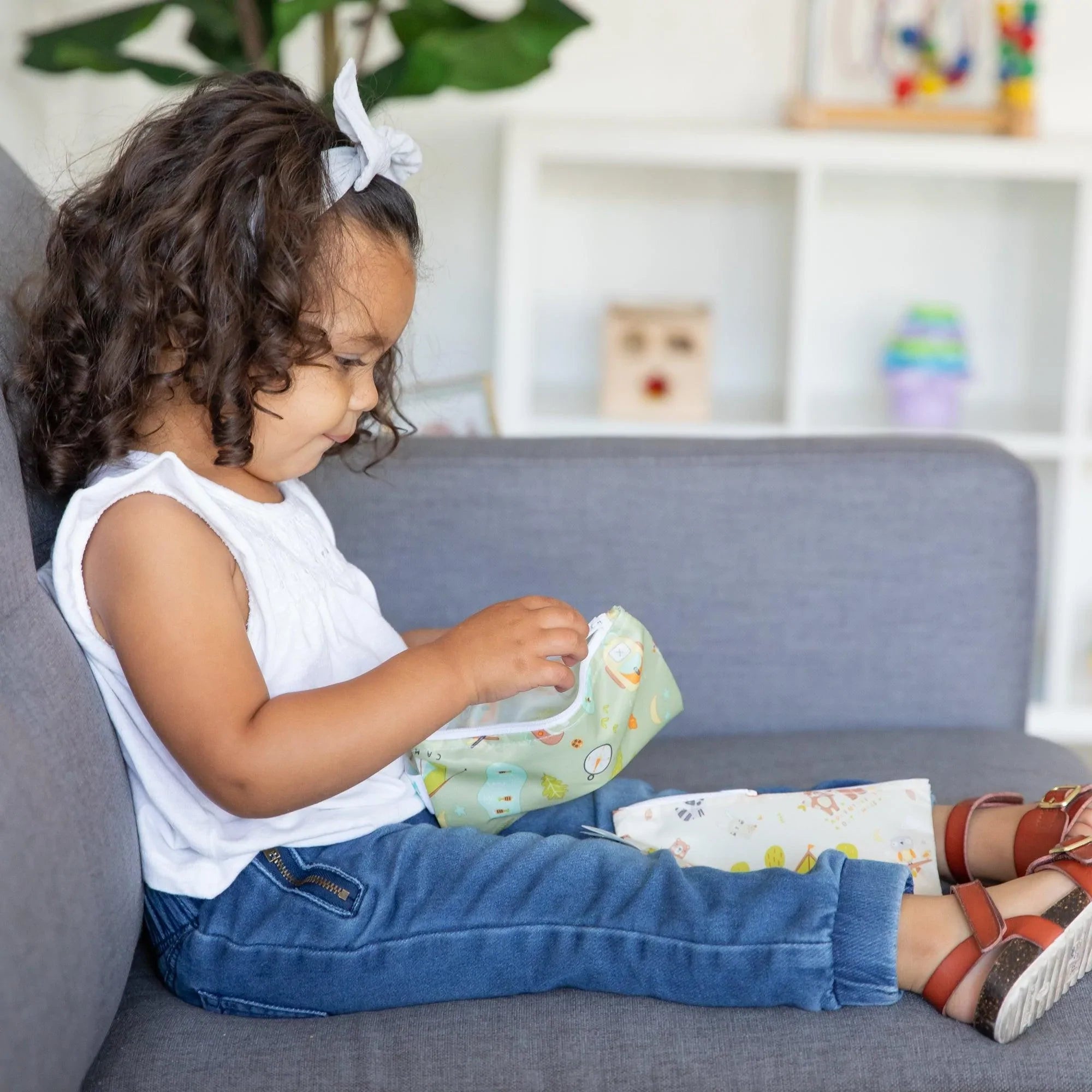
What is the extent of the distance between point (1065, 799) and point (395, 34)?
1321mm

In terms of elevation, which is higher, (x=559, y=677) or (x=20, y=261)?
(x=20, y=261)

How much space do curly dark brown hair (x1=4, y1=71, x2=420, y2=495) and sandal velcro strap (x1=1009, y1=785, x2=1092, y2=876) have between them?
0.59 meters

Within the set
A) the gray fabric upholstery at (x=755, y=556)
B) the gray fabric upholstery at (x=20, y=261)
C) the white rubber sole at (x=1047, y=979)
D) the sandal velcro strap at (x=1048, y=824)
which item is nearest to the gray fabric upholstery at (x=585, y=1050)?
the white rubber sole at (x=1047, y=979)

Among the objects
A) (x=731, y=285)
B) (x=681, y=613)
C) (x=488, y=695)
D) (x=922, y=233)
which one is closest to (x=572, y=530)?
(x=681, y=613)

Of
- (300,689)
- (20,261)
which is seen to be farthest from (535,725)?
(20,261)

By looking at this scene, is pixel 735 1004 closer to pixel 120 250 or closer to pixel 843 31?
pixel 120 250

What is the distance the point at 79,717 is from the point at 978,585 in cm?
85

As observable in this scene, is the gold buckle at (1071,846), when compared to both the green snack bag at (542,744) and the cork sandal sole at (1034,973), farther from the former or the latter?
the green snack bag at (542,744)

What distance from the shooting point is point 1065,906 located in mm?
813

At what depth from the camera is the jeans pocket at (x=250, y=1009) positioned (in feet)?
2.66

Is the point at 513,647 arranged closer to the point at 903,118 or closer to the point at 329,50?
the point at 329,50

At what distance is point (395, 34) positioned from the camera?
1.75 metres

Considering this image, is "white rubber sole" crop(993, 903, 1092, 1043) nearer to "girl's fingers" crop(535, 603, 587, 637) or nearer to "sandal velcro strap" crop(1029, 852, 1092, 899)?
Result: "sandal velcro strap" crop(1029, 852, 1092, 899)

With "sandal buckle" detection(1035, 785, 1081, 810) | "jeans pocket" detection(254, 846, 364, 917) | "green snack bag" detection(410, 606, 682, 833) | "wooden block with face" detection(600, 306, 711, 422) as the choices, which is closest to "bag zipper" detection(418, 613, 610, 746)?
"green snack bag" detection(410, 606, 682, 833)
